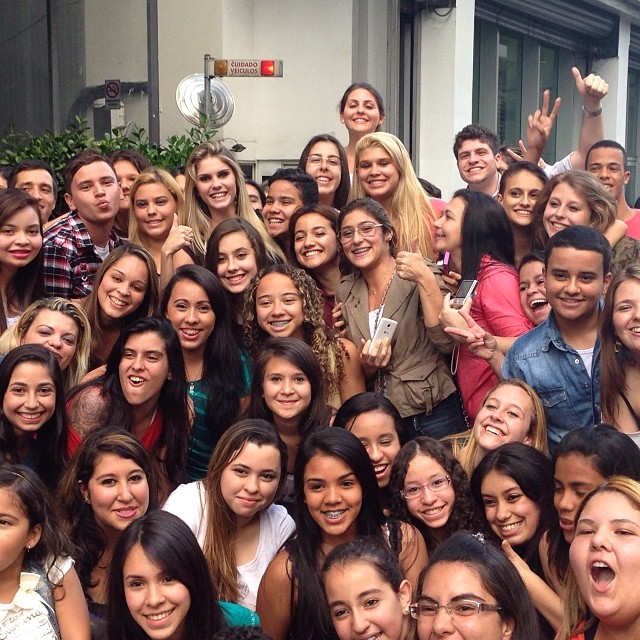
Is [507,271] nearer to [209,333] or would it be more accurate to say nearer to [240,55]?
[209,333]

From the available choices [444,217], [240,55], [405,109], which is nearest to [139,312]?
[444,217]

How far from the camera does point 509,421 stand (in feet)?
14.5

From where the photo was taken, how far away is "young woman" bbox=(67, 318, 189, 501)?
15.6ft

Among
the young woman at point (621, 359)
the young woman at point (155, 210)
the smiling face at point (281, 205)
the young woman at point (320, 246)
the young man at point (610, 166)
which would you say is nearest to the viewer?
the young woman at point (621, 359)

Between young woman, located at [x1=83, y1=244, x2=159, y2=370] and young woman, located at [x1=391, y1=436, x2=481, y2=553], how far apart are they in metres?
1.57

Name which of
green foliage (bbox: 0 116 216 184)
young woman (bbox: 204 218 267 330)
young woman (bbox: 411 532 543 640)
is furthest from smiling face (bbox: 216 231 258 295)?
green foliage (bbox: 0 116 216 184)

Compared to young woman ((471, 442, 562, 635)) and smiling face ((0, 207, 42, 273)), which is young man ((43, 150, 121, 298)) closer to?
smiling face ((0, 207, 42, 273))

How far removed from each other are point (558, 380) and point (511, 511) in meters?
0.65

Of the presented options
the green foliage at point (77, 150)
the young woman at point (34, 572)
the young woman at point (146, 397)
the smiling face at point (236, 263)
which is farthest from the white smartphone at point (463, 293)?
the green foliage at point (77, 150)

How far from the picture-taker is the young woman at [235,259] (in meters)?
5.44

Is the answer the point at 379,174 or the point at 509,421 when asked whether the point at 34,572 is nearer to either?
the point at 509,421

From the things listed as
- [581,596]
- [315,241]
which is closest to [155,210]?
[315,241]

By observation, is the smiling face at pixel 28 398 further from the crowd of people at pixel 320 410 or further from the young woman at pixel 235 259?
the young woman at pixel 235 259

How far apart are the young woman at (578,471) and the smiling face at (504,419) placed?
41cm
